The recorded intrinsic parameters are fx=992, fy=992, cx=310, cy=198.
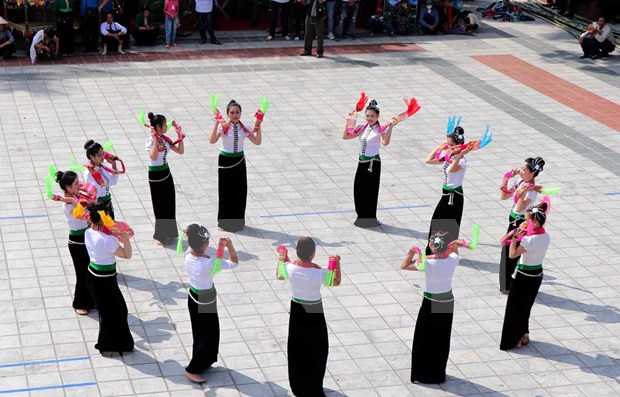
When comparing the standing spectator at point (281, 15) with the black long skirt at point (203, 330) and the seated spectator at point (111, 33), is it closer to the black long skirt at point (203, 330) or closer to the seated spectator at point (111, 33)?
the seated spectator at point (111, 33)

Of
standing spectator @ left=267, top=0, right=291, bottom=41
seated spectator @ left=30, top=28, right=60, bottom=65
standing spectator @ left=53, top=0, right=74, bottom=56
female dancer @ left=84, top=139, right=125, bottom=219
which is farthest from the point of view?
standing spectator @ left=267, top=0, right=291, bottom=41

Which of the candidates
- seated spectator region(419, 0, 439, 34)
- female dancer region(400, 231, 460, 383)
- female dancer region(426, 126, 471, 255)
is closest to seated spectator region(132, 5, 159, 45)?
seated spectator region(419, 0, 439, 34)

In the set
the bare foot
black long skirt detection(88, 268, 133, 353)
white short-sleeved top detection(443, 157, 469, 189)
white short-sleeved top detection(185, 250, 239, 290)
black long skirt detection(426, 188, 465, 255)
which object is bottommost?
the bare foot

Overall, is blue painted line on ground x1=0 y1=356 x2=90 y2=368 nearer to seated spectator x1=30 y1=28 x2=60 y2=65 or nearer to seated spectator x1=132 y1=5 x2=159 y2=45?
seated spectator x1=30 y1=28 x2=60 y2=65

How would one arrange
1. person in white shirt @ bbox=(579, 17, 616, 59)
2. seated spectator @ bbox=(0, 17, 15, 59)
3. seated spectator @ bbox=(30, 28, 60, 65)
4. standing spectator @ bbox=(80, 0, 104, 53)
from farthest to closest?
person in white shirt @ bbox=(579, 17, 616, 59)
standing spectator @ bbox=(80, 0, 104, 53)
seated spectator @ bbox=(0, 17, 15, 59)
seated spectator @ bbox=(30, 28, 60, 65)

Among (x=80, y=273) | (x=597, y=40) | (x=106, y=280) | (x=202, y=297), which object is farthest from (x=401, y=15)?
(x=202, y=297)

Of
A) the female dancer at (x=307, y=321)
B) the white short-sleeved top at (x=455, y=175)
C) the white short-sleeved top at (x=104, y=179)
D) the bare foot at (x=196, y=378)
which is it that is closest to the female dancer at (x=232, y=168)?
the white short-sleeved top at (x=104, y=179)

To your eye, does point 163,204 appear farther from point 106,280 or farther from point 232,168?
point 106,280

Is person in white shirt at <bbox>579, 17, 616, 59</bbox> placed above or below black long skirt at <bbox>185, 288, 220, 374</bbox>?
above

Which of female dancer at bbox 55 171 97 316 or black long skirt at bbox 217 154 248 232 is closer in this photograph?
female dancer at bbox 55 171 97 316

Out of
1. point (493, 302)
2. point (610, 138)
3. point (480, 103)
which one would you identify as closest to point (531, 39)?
point (480, 103)

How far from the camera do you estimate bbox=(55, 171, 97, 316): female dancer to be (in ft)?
32.7

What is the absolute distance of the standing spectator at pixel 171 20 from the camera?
20891 millimetres

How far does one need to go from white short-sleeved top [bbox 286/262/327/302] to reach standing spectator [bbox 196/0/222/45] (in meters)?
13.6
